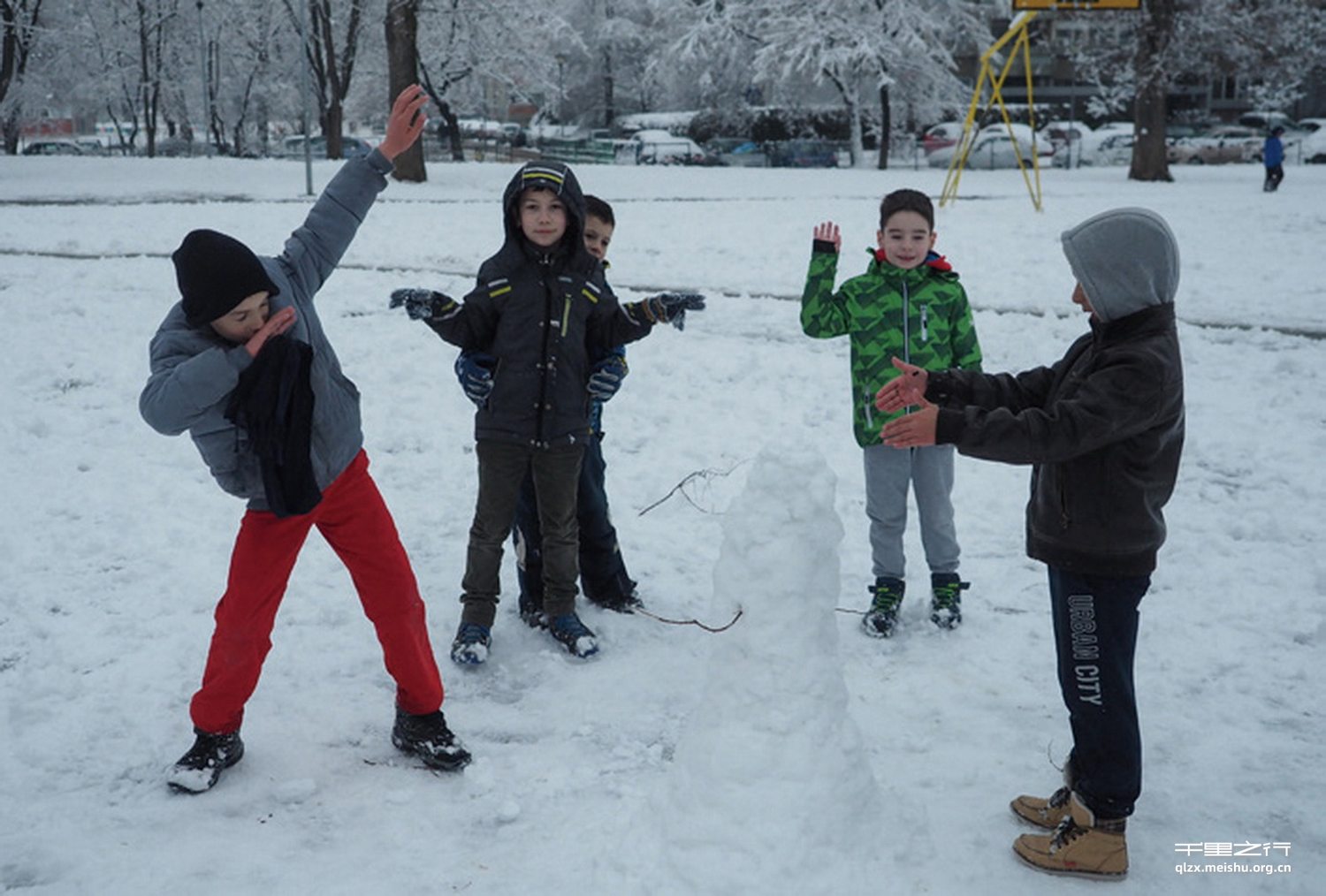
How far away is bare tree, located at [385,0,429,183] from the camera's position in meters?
24.7

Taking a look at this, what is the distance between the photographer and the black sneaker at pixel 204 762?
3.46 m

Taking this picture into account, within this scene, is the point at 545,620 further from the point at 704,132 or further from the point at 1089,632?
the point at 704,132

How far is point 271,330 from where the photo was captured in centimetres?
320

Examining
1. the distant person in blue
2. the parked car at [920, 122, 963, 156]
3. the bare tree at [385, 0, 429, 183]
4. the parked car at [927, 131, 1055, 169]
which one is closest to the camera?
the distant person in blue

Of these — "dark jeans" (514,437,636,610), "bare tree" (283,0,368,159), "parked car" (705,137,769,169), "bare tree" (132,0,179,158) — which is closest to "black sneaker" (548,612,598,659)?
"dark jeans" (514,437,636,610)

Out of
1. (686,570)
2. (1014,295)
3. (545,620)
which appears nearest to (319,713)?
(545,620)

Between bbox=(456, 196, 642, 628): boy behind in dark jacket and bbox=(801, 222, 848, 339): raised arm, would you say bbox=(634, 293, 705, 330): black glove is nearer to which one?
bbox=(456, 196, 642, 628): boy behind in dark jacket

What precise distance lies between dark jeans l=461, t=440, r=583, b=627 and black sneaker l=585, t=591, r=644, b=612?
1.29 feet

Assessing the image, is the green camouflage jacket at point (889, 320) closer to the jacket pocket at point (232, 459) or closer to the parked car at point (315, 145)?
the jacket pocket at point (232, 459)

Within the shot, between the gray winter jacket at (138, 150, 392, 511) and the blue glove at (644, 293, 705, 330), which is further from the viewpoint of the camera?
the blue glove at (644, 293, 705, 330)

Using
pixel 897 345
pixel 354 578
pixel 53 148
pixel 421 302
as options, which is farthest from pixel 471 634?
pixel 53 148

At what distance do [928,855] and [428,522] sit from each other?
3508mm

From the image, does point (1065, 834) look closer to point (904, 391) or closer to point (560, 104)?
point (904, 391)

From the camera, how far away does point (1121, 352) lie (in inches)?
117
